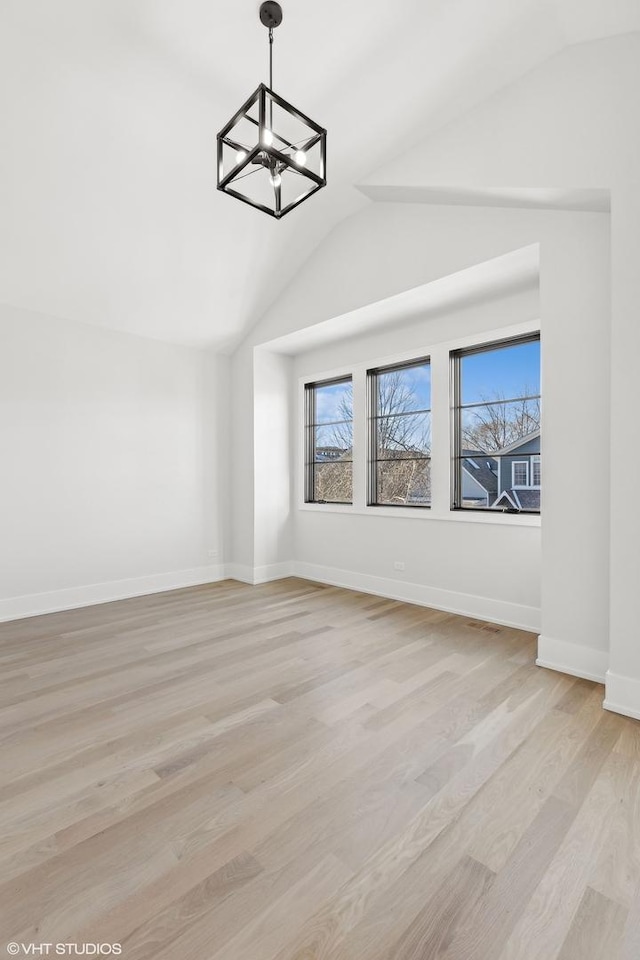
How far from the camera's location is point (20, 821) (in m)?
1.64

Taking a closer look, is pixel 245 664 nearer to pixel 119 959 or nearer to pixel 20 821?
pixel 20 821

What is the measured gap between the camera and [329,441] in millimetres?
5531

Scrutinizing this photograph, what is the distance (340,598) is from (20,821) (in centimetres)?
322

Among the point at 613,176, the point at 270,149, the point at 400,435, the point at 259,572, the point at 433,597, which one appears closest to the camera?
the point at 270,149

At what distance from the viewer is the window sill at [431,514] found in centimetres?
374

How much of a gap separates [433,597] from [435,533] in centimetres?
59

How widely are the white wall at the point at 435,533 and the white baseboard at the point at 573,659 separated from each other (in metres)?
0.71

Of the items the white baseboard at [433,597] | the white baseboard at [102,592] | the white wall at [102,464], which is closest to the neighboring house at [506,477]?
the white baseboard at [433,597]

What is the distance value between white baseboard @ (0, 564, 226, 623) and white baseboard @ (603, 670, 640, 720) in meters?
4.07

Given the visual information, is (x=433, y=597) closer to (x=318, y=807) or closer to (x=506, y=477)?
(x=506, y=477)

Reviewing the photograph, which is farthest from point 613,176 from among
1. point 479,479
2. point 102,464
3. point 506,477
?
point 102,464

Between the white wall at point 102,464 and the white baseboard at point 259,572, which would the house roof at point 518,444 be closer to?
the white baseboard at point 259,572

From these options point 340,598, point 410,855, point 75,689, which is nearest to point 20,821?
point 75,689

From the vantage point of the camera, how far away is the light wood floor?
1.26 metres
